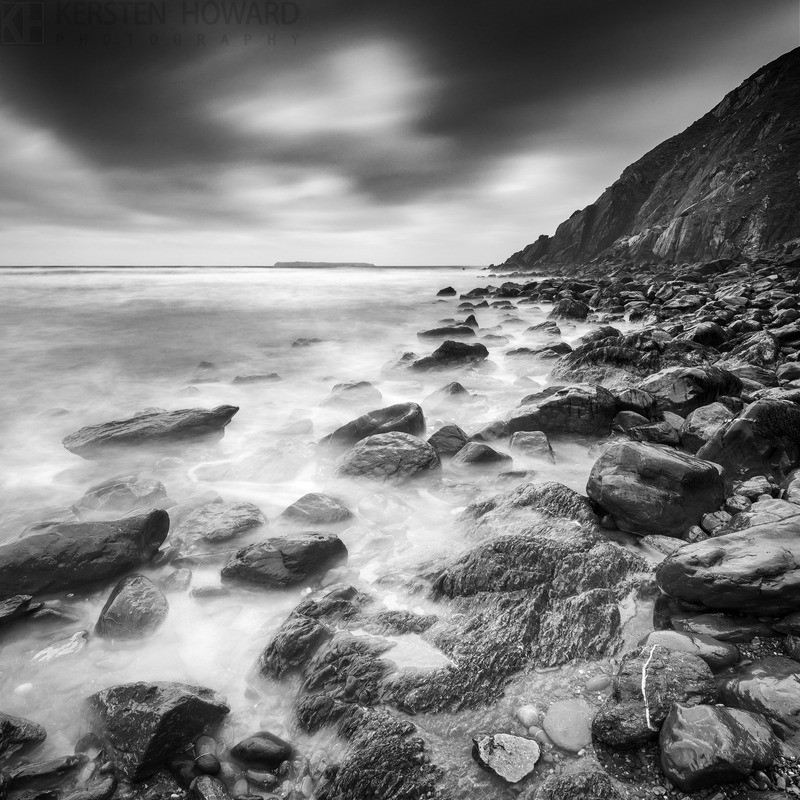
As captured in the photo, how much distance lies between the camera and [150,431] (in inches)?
260

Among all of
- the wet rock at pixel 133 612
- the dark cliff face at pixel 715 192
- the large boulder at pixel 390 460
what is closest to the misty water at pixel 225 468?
the wet rock at pixel 133 612

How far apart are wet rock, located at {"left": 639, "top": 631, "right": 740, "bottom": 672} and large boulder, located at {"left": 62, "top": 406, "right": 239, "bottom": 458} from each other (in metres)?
6.31

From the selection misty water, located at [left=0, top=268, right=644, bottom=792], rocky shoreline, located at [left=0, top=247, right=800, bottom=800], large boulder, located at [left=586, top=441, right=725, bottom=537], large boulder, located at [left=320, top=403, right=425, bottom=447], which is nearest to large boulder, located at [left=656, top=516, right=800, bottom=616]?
rocky shoreline, located at [left=0, top=247, right=800, bottom=800]

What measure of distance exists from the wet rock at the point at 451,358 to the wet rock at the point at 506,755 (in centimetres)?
919

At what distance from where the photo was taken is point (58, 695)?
270 centimetres

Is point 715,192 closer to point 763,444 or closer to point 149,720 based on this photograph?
point 763,444

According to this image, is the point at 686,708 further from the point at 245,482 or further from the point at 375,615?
the point at 245,482

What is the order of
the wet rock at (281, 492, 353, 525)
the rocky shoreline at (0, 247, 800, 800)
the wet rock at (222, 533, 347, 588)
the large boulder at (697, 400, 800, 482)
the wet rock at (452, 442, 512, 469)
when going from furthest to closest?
1. the wet rock at (452, 442, 512, 469)
2. the wet rock at (281, 492, 353, 525)
3. the large boulder at (697, 400, 800, 482)
4. the wet rock at (222, 533, 347, 588)
5. the rocky shoreline at (0, 247, 800, 800)

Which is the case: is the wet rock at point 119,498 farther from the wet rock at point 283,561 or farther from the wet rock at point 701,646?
the wet rock at point 701,646

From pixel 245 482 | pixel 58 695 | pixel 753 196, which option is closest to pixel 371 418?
pixel 245 482

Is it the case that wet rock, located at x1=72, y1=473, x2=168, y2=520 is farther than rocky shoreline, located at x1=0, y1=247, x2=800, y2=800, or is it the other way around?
wet rock, located at x1=72, y1=473, x2=168, y2=520

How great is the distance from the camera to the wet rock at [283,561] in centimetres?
357

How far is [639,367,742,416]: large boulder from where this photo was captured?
6.18 meters

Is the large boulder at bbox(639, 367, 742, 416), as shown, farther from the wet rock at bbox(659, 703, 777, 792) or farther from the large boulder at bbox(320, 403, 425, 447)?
the wet rock at bbox(659, 703, 777, 792)
